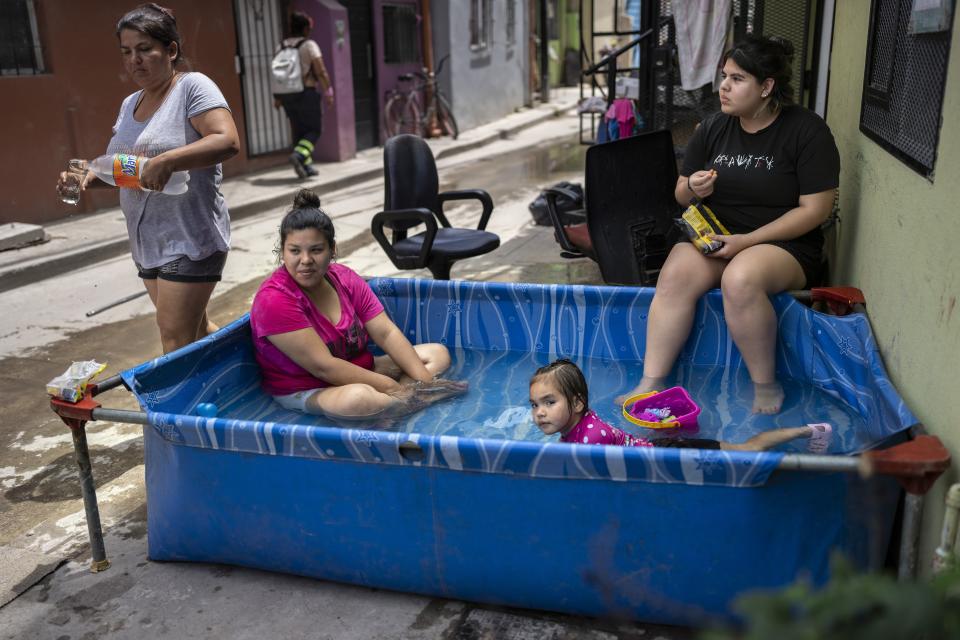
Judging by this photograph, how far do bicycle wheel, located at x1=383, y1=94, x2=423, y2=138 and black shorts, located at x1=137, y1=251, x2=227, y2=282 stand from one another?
10216mm

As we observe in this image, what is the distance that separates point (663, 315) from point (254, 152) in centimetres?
827

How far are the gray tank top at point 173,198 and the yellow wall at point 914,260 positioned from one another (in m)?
2.45

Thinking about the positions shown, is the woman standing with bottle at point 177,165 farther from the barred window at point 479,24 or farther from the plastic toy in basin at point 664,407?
the barred window at point 479,24

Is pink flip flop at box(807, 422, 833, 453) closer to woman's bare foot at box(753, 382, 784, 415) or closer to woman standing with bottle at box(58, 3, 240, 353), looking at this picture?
woman's bare foot at box(753, 382, 784, 415)

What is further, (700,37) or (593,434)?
(700,37)

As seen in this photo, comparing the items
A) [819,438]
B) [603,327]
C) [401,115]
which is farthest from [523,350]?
→ [401,115]

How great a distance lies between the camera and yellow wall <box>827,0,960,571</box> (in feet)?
7.85

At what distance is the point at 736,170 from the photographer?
3.78 m

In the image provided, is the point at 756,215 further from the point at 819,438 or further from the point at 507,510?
the point at 507,510

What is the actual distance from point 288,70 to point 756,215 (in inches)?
290

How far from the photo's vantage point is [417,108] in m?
13.8

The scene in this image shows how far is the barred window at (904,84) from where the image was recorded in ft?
8.97

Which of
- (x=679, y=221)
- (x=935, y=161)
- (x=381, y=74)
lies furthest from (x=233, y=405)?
(x=381, y=74)

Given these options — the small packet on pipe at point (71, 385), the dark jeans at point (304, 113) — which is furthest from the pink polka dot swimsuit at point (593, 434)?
the dark jeans at point (304, 113)
